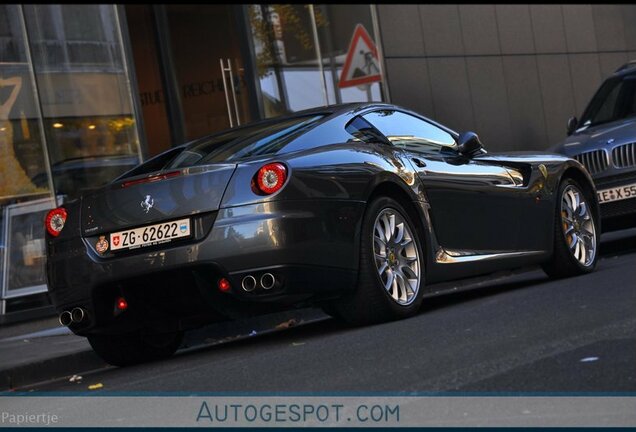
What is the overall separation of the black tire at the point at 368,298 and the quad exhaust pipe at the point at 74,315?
1433 mm

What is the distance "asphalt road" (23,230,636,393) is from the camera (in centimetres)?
526

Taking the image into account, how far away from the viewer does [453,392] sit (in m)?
5.02

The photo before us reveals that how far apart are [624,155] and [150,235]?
6.50 m

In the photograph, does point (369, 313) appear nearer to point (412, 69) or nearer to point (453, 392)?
point (453, 392)

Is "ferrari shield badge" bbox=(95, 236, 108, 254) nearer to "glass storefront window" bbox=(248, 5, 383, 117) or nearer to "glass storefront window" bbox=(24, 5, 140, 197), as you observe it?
"glass storefront window" bbox=(24, 5, 140, 197)

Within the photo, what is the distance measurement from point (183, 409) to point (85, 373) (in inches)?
123

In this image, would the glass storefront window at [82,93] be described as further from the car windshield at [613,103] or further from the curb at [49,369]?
the curb at [49,369]

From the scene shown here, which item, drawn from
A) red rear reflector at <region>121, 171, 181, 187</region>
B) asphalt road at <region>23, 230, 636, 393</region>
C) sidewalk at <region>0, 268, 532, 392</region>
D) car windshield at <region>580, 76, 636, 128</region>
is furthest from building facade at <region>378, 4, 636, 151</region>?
red rear reflector at <region>121, 171, 181, 187</region>

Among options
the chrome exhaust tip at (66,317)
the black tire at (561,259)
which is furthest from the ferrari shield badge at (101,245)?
the black tire at (561,259)

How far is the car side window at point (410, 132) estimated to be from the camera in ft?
28.2

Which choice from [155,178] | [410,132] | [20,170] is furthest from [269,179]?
[20,170]

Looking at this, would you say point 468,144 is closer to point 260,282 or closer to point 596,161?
point 260,282

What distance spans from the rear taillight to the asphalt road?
0.88 m

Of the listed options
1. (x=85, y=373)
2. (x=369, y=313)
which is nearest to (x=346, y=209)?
(x=369, y=313)
